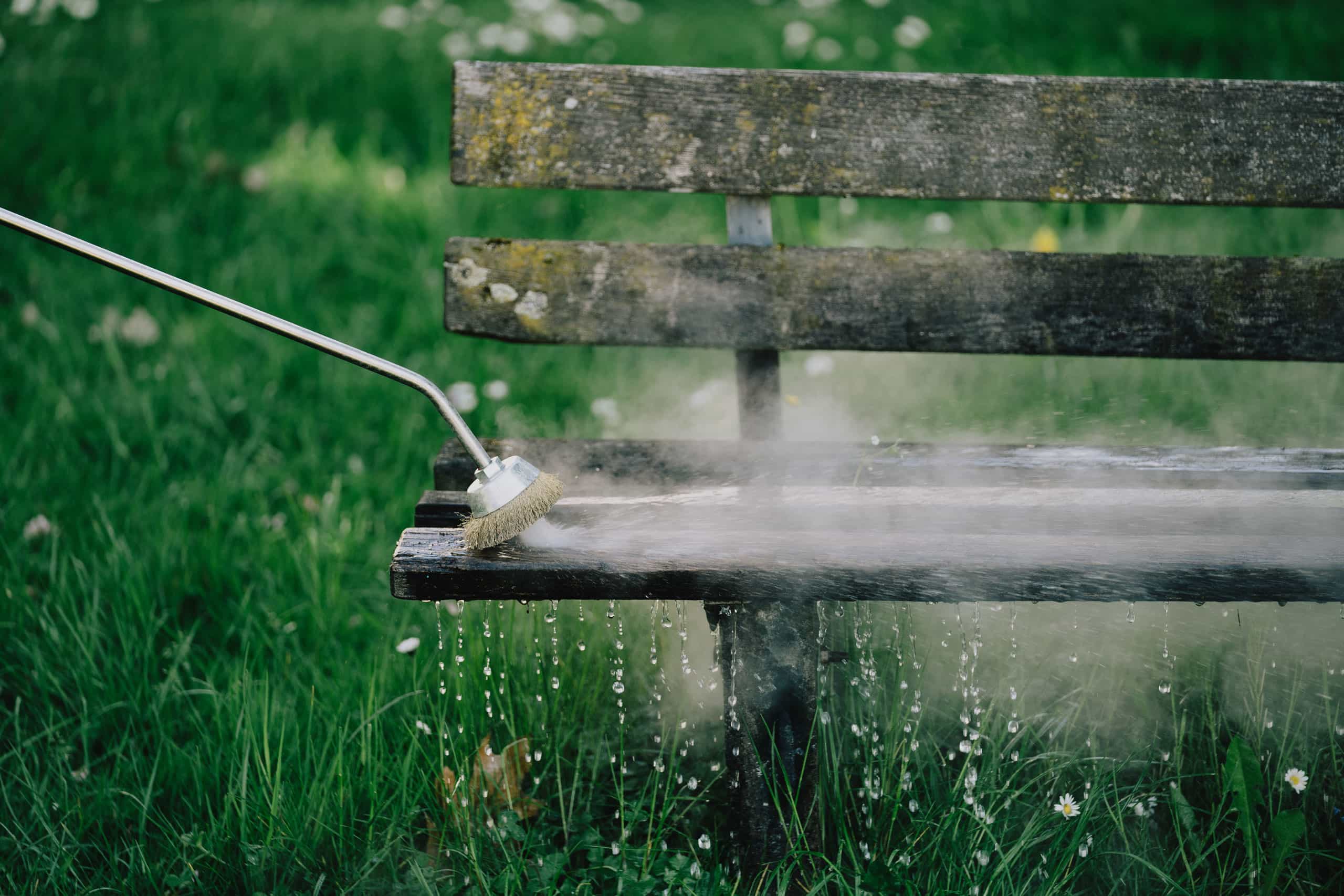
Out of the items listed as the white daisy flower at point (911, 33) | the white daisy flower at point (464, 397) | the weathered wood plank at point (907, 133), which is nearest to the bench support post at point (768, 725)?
the weathered wood plank at point (907, 133)

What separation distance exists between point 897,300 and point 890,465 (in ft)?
1.12

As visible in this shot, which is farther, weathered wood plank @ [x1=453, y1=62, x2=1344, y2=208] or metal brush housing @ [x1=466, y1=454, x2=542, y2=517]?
weathered wood plank @ [x1=453, y1=62, x2=1344, y2=208]

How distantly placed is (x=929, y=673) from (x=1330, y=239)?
2300 mm

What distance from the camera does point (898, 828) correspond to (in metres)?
1.52

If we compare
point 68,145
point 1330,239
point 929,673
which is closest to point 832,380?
point 929,673

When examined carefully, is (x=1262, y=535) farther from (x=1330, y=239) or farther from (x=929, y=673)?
(x=1330, y=239)

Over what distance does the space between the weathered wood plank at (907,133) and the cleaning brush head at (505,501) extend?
0.74m

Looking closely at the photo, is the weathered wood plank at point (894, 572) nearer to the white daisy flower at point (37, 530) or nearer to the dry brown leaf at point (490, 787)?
the dry brown leaf at point (490, 787)

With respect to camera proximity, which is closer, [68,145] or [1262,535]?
[1262,535]

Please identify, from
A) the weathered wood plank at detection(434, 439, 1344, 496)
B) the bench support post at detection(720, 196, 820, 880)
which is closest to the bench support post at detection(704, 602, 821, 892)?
the bench support post at detection(720, 196, 820, 880)

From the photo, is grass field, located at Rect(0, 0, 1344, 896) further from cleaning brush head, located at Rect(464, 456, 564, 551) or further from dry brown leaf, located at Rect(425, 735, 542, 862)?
cleaning brush head, located at Rect(464, 456, 564, 551)

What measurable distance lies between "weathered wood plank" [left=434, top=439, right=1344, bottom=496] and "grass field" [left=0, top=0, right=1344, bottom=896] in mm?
234

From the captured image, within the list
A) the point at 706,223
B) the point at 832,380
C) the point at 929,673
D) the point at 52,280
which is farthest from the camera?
the point at 706,223

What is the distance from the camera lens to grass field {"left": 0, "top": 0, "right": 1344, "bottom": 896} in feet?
4.87
